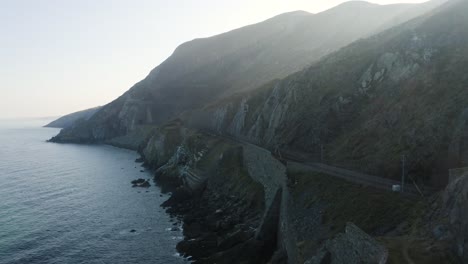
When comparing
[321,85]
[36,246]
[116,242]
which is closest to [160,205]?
[116,242]

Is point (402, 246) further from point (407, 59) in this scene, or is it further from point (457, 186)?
point (407, 59)

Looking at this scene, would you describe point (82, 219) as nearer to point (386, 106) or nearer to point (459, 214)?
point (386, 106)

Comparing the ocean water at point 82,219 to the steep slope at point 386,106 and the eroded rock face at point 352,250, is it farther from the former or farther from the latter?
the eroded rock face at point 352,250

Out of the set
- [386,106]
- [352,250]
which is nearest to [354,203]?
[352,250]

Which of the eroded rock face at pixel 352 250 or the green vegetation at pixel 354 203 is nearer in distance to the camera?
the eroded rock face at pixel 352 250

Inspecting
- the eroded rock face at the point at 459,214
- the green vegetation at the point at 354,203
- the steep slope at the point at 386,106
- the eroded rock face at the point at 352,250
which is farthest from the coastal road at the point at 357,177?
the eroded rock face at the point at 352,250
